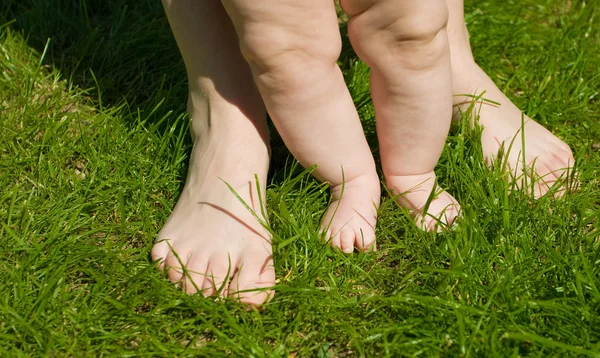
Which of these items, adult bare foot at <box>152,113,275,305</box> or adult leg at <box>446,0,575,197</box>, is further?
adult leg at <box>446,0,575,197</box>

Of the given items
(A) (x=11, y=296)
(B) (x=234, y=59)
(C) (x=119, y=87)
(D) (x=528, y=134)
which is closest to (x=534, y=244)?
(D) (x=528, y=134)

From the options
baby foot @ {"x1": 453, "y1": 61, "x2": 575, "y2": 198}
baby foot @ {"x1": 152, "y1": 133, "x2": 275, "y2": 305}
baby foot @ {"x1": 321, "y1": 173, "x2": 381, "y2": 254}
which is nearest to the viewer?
baby foot @ {"x1": 152, "y1": 133, "x2": 275, "y2": 305}

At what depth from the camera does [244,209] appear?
5.45ft

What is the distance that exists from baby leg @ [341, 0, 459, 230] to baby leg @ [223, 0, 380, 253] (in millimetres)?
66

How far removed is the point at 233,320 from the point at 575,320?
2.26ft

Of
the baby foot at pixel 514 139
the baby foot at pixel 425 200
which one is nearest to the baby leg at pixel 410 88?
the baby foot at pixel 425 200

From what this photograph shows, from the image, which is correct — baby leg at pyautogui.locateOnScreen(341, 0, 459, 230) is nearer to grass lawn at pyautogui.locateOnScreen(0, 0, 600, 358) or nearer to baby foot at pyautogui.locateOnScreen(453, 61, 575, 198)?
grass lawn at pyautogui.locateOnScreen(0, 0, 600, 358)

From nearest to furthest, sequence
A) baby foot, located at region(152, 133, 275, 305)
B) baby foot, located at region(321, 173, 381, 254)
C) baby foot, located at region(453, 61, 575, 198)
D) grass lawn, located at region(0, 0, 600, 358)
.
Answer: grass lawn, located at region(0, 0, 600, 358), baby foot, located at region(152, 133, 275, 305), baby foot, located at region(321, 173, 381, 254), baby foot, located at region(453, 61, 575, 198)

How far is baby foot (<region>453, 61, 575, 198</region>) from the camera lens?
181cm

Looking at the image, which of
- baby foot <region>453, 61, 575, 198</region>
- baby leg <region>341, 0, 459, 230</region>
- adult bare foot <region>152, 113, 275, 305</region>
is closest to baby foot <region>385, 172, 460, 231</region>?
baby leg <region>341, 0, 459, 230</region>

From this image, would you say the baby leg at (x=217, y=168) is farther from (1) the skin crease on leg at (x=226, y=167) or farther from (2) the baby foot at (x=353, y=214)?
(2) the baby foot at (x=353, y=214)

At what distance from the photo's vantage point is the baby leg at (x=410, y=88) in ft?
4.92

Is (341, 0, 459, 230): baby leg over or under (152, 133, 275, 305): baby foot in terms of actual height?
over

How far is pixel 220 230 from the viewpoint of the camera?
1.62 metres
